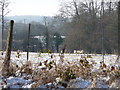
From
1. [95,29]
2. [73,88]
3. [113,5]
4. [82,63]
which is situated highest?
[113,5]

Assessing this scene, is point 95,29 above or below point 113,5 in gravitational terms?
below

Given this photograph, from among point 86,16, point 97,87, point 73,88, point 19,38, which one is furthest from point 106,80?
point 19,38

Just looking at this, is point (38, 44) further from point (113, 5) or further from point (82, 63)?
point (82, 63)

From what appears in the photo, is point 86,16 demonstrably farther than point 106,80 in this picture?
Yes

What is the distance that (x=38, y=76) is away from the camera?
18.7 ft

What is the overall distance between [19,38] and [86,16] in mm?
10644

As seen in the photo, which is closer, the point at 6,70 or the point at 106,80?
the point at 106,80

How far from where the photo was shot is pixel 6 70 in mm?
6312

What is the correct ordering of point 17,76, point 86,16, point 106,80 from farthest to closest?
point 86,16, point 17,76, point 106,80

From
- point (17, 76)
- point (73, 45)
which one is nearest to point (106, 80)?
point (17, 76)

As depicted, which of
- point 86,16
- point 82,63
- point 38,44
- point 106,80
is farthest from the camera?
point 38,44

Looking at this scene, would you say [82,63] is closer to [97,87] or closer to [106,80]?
[106,80]

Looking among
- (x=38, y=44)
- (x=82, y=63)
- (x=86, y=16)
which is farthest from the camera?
(x=38, y=44)

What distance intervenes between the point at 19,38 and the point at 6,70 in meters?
29.6
